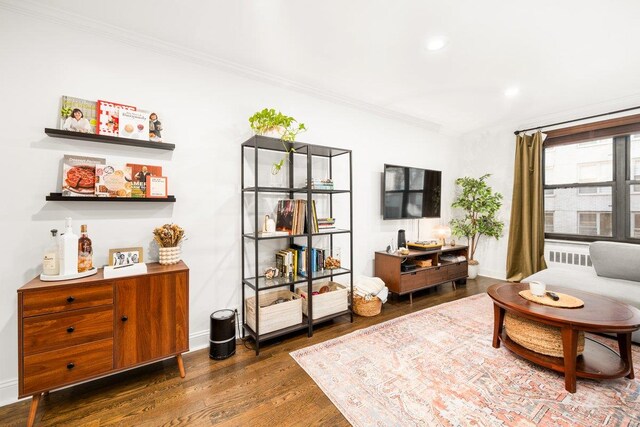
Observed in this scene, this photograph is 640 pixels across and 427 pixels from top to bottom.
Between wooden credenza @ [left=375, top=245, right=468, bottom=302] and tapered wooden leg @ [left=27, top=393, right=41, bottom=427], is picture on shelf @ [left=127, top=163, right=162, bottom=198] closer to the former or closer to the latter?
tapered wooden leg @ [left=27, top=393, right=41, bottom=427]

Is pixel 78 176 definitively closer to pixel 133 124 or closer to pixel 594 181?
pixel 133 124

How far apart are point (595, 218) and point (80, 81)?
19.0 feet

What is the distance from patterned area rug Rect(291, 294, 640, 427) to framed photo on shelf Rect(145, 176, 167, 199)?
164 cm

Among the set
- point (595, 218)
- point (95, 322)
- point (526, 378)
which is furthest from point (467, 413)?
point (595, 218)

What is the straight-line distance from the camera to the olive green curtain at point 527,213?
382 centimetres

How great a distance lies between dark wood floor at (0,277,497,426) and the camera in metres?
1.47

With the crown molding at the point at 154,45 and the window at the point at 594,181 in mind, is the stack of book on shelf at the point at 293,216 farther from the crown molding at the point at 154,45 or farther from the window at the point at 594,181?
the window at the point at 594,181

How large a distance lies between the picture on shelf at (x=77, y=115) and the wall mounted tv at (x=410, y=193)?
9.44 ft

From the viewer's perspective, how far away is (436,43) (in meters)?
2.12

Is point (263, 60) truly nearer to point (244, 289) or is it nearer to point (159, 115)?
point (159, 115)

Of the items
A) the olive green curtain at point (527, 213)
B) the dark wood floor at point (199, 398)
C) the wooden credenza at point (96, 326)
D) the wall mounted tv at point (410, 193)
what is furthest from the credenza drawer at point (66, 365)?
the olive green curtain at point (527, 213)

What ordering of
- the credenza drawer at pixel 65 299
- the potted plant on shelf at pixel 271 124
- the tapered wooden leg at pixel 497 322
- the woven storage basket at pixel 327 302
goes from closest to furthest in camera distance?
1. the credenza drawer at pixel 65 299
2. the tapered wooden leg at pixel 497 322
3. the potted plant on shelf at pixel 271 124
4. the woven storage basket at pixel 327 302

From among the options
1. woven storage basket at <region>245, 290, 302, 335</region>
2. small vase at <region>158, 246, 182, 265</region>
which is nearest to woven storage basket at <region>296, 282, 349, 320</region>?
woven storage basket at <region>245, 290, 302, 335</region>

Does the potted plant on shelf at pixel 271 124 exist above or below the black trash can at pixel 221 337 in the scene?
above
